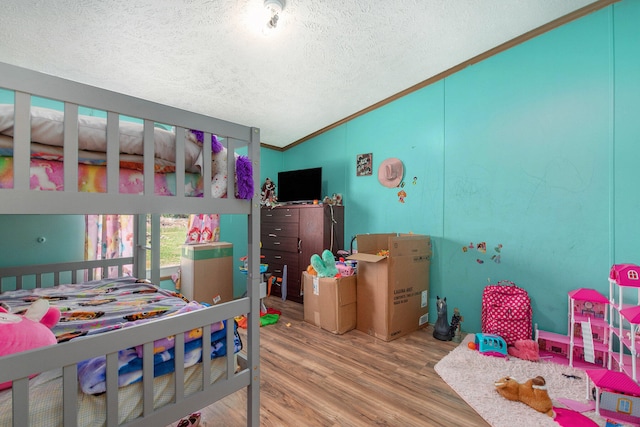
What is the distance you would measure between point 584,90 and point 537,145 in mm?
475

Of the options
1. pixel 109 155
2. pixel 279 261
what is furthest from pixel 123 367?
pixel 279 261

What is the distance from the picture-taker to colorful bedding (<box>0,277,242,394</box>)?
998mm

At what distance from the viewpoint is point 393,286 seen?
245cm

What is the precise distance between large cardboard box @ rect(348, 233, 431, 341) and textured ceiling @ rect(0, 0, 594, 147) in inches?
63.9

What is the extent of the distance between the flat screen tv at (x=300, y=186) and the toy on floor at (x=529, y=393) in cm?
260

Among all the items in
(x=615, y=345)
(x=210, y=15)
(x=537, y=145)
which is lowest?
(x=615, y=345)

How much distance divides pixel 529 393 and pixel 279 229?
2.92 metres

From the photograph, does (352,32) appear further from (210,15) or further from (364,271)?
(364,271)

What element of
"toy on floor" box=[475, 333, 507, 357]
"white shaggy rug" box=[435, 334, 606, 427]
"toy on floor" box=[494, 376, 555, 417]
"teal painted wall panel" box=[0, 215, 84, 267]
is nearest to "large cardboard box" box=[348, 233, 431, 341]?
"white shaggy rug" box=[435, 334, 606, 427]

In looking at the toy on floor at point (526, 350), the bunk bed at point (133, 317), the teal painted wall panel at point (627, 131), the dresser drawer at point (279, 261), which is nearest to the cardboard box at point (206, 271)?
the dresser drawer at point (279, 261)

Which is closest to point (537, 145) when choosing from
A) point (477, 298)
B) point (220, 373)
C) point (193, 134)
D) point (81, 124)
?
point (477, 298)

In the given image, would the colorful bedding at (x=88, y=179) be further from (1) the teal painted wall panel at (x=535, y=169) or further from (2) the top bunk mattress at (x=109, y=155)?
(1) the teal painted wall panel at (x=535, y=169)

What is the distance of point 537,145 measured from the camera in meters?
2.34

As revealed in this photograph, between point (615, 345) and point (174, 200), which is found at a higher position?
point (174, 200)
